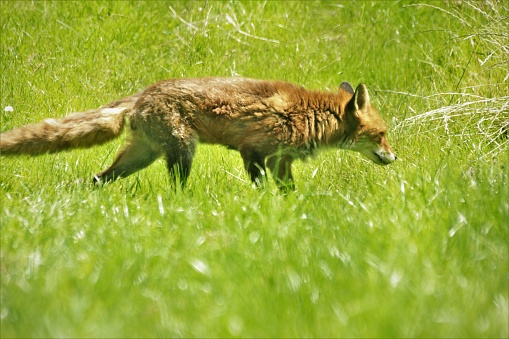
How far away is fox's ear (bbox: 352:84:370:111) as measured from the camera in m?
7.68

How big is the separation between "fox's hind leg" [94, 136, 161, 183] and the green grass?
16cm

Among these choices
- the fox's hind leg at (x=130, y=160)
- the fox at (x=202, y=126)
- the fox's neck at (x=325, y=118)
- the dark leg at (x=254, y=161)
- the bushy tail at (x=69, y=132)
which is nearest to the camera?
the bushy tail at (x=69, y=132)

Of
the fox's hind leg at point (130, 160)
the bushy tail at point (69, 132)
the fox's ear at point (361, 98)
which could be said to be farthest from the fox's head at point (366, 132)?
the bushy tail at point (69, 132)

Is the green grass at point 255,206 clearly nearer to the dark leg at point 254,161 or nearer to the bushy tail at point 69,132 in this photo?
the dark leg at point 254,161

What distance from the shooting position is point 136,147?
751 centimetres

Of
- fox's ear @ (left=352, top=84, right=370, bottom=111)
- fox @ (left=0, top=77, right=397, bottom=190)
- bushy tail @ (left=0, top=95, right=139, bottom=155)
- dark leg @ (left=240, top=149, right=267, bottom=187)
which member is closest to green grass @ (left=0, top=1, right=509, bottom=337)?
dark leg @ (left=240, top=149, right=267, bottom=187)

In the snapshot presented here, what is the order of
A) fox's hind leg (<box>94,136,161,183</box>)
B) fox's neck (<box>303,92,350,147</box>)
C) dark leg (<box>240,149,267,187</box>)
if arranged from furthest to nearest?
fox's neck (<box>303,92,350,147</box>) < fox's hind leg (<box>94,136,161,183</box>) < dark leg (<box>240,149,267,187</box>)

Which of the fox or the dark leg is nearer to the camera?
the fox

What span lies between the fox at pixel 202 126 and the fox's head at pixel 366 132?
0.04 m

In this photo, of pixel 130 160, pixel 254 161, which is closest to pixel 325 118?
pixel 254 161

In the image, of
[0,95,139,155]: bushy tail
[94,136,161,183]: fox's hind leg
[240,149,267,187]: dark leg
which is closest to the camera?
[0,95,139,155]: bushy tail

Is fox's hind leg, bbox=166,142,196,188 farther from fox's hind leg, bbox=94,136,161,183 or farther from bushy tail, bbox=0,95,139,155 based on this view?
bushy tail, bbox=0,95,139,155

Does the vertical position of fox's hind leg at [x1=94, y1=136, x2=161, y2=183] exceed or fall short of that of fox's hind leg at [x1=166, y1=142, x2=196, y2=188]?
it falls short

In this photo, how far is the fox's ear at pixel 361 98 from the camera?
25.2 ft
